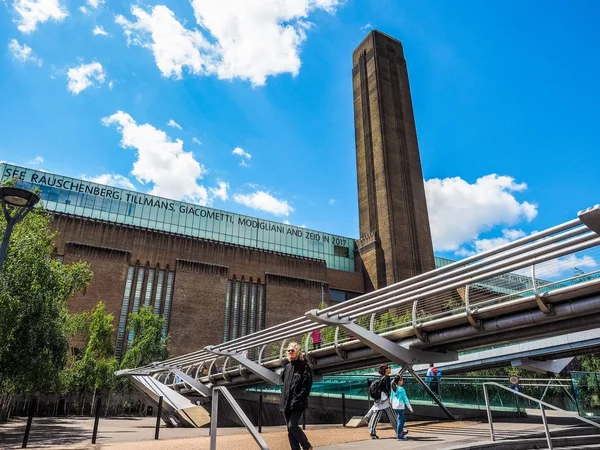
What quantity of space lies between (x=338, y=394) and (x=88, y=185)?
126 ft

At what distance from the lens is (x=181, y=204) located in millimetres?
49438

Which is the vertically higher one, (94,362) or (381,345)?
(94,362)

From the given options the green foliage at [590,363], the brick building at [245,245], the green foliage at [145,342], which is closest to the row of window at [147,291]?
the brick building at [245,245]

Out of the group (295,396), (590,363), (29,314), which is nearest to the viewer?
(295,396)

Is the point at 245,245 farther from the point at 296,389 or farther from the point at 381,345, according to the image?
the point at 296,389

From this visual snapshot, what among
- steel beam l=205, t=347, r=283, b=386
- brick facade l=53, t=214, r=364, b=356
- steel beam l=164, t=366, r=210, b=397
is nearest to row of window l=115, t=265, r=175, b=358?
brick facade l=53, t=214, r=364, b=356

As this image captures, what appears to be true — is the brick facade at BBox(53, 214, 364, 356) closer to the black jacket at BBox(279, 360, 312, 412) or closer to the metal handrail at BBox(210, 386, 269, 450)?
the metal handrail at BBox(210, 386, 269, 450)

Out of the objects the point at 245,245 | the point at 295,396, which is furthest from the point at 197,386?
the point at 245,245

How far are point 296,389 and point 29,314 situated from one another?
9.57 m

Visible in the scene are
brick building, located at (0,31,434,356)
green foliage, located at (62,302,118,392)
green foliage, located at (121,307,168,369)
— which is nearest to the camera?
green foliage, located at (62,302,118,392)

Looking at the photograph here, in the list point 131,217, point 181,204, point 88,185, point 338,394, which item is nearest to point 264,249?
point 181,204

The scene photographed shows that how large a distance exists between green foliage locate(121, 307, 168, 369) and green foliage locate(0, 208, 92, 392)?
2021 cm

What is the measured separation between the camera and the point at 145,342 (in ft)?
110

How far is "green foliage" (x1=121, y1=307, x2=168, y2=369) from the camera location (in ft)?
109
